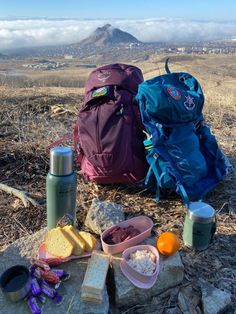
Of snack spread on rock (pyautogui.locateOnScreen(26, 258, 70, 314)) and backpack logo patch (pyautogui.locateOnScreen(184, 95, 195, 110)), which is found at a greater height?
backpack logo patch (pyautogui.locateOnScreen(184, 95, 195, 110))

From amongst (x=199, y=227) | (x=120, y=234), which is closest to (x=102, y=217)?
(x=120, y=234)

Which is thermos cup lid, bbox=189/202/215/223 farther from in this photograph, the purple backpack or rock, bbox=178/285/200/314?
the purple backpack

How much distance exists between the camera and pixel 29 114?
5.56 m

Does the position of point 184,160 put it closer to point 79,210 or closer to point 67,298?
point 79,210

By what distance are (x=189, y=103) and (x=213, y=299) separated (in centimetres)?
163

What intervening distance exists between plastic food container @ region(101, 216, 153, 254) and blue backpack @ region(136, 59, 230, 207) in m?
0.54

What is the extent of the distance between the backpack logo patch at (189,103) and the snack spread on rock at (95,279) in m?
1.55

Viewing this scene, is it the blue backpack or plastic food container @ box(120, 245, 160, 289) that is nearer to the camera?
plastic food container @ box(120, 245, 160, 289)

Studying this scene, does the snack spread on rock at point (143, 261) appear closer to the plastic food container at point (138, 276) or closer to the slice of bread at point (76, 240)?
the plastic food container at point (138, 276)

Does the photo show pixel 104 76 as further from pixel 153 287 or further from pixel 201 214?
pixel 153 287

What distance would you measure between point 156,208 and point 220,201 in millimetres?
591

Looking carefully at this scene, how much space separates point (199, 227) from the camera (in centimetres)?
254

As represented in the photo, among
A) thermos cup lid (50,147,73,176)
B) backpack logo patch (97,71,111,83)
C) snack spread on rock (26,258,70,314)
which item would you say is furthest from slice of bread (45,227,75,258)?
backpack logo patch (97,71,111,83)

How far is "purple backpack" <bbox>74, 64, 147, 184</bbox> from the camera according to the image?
10.4 ft
